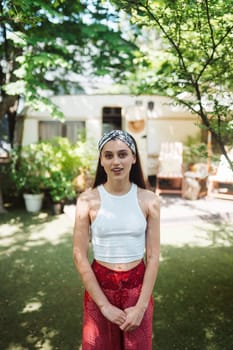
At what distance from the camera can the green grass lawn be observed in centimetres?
329

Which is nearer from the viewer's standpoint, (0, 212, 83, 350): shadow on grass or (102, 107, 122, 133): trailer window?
(0, 212, 83, 350): shadow on grass

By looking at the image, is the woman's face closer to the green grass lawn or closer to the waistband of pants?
the waistband of pants

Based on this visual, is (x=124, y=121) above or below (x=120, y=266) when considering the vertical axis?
above

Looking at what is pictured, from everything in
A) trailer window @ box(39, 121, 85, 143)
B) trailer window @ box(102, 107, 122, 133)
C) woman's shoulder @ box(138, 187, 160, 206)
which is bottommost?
woman's shoulder @ box(138, 187, 160, 206)

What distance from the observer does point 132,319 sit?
1816 millimetres

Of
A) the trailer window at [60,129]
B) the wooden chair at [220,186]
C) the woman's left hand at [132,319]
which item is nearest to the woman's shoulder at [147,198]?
the woman's left hand at [132,319]

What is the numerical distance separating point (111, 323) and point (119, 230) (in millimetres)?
510

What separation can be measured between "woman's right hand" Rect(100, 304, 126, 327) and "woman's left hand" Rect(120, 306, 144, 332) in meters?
0.02

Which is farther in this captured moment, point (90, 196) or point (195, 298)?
point (195, 298)

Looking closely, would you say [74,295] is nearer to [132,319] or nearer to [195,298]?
[195,298]

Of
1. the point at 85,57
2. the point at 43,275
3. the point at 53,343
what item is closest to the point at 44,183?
the point at 43,275

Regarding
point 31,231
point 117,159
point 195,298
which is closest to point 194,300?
point 195,298

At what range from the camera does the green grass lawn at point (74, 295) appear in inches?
130

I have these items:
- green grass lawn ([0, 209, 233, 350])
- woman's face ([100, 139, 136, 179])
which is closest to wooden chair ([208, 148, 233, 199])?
green grass lawn ([0, 209, 233, 350])
